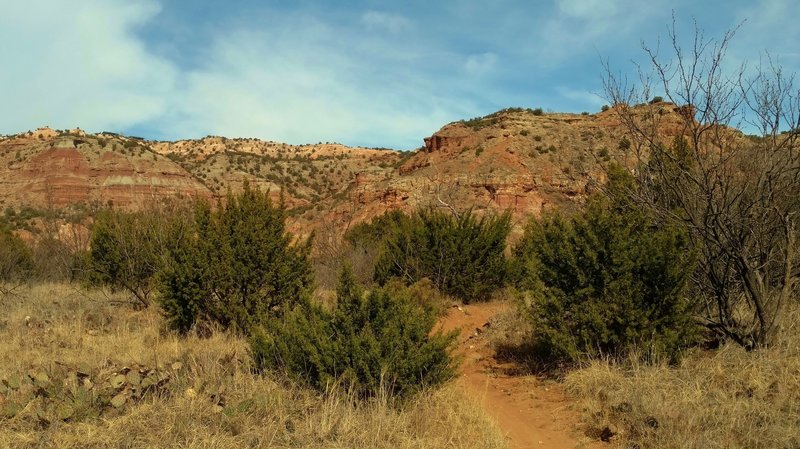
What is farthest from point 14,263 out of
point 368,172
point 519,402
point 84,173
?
point 84,173

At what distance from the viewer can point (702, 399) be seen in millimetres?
4758

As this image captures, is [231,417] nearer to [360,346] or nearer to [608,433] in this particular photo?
[360,346]

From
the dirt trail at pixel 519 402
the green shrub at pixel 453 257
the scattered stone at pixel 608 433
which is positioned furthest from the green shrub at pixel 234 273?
the green shrub at pixel 453 257

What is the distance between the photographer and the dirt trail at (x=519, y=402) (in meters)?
4.86

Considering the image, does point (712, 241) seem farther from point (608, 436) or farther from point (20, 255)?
point (20, 255)

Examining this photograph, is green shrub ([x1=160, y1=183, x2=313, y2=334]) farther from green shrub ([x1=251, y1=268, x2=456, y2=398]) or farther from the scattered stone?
the scattered stone

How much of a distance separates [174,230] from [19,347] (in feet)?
14.1

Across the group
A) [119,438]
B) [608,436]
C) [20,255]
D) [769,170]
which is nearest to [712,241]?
[769,170]

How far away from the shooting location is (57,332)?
766cm

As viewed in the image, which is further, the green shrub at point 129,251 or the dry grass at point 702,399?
the green shrub at point 129,251

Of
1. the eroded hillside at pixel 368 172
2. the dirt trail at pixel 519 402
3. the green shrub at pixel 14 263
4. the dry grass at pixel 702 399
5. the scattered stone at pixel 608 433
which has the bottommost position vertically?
the dirt trail at pixel 519 402

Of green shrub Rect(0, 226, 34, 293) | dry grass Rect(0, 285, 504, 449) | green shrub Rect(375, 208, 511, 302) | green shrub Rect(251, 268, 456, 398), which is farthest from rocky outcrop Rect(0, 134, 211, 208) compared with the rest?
green shrub Rect(251, 268, 456, 398)

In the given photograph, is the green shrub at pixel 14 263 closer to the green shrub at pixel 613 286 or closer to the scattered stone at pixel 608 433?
the green shrub at pixel 613 286

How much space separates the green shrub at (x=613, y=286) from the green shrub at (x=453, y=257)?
5.89 metres
